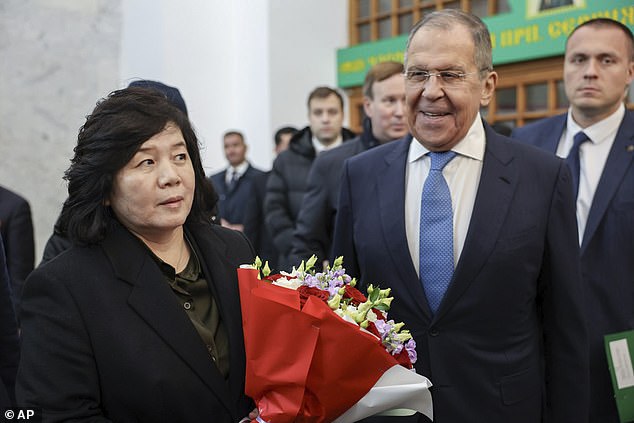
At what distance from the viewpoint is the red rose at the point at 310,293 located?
5.64 feet

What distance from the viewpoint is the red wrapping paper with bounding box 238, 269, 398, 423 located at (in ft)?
5.29

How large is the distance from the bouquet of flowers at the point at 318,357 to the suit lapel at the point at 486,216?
448 mm

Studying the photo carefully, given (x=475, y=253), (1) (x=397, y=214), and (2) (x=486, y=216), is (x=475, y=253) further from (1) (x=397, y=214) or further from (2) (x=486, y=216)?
(1) (x=397, y=214)

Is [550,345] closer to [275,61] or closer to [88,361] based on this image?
[88,361]

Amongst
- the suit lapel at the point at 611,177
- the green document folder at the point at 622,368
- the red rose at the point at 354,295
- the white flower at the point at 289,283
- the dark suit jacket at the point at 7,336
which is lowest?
the green document folder at the point at 622,368

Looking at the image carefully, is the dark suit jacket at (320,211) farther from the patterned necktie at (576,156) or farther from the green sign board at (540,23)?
the green sign board at (540,23)

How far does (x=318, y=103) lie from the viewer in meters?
4.73

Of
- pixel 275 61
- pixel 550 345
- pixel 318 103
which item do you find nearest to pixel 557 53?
pixel 318 103

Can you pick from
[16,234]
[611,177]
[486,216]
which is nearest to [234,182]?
[16,234]

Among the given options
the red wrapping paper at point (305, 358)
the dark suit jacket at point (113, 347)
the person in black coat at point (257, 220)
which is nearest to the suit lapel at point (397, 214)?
the red wrapping paper at point (305, 358)

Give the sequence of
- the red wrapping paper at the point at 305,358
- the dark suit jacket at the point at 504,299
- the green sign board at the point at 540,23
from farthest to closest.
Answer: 1. the green sign board at the point at 540,23
2. the dark suit jacket at the point at 504,299
3. the red wrapping paper at the point at 305,358

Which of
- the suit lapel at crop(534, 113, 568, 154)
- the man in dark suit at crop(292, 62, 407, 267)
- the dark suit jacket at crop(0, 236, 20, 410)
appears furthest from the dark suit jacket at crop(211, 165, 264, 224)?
the dark suit jacket at crop(0, 236, 20, 410)

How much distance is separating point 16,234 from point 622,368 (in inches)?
114

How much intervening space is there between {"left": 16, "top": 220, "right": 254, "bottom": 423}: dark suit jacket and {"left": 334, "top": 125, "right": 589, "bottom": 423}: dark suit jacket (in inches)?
25.7
